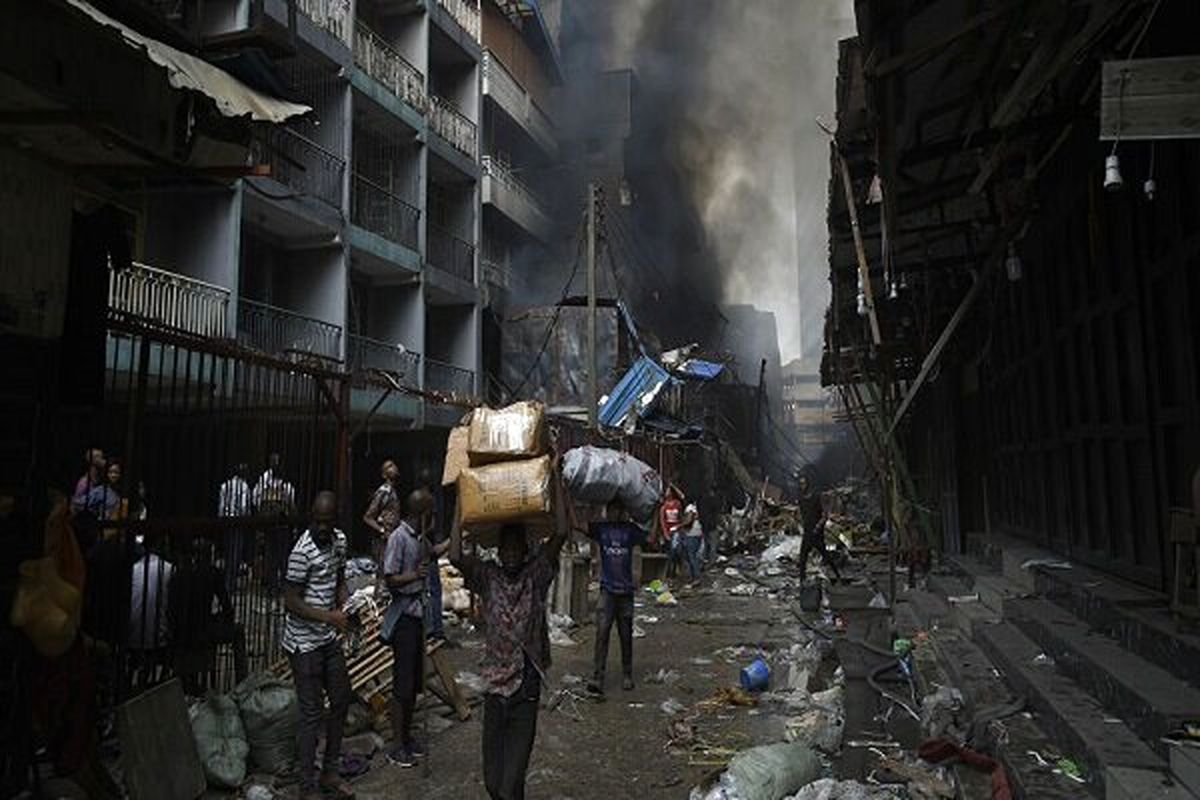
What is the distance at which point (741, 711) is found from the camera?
22.9 ft

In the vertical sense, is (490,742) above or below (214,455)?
below

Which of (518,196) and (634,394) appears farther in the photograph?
(518,196)

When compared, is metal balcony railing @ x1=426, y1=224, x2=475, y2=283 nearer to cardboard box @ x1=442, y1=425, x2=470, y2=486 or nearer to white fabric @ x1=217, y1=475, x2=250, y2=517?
white fabric @ x1=217, y1=475, x2=250, y2=517

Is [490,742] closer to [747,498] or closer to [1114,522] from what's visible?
[1114,522]

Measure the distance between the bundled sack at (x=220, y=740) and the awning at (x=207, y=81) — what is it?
11.8ft

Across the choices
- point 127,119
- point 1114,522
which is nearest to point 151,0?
point 127,119

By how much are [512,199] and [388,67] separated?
7.37m

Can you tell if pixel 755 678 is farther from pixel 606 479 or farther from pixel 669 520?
pixel 669 520

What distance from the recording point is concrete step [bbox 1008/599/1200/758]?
12.1ft

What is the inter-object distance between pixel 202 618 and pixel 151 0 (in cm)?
414

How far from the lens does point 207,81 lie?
425 cm

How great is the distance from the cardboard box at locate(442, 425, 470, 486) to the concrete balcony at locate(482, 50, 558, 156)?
20272 mm

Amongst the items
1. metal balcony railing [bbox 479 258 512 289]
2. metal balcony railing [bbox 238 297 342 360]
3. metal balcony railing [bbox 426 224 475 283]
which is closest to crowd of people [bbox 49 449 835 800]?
metal balcony railing [bbox 238 297 342 360]

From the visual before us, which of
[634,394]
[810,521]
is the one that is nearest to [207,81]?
[810,521]
